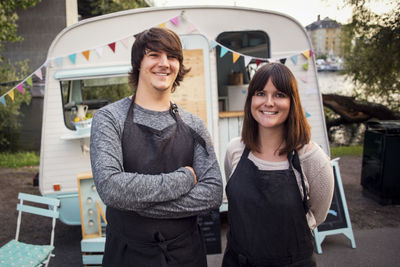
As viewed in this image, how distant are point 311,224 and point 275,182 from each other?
32cm

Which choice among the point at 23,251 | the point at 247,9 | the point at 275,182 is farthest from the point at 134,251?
the point at 247,9

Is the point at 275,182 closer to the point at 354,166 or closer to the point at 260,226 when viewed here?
the point at 260,226

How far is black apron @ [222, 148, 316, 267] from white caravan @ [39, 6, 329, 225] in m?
2.57

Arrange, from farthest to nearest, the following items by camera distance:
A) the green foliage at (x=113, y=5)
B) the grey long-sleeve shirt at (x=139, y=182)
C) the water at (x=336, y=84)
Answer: the green foliage at (x=113, y=5)
the water at (x=336, y=84)
the grey long-sleeve shirt at (x=139, y=182)

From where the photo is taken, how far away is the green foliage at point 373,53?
32.5ft

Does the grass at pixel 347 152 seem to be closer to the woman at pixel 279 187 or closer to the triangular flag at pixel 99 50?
Answer: the triangular flag at pixel 99 50

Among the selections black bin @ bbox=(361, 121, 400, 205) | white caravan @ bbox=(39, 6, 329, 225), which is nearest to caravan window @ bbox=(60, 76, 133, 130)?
white caravan @ bbox=(39, 6, 329, 225)

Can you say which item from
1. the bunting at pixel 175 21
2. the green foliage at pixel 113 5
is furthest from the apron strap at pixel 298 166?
the green foliage at pixel 113 5

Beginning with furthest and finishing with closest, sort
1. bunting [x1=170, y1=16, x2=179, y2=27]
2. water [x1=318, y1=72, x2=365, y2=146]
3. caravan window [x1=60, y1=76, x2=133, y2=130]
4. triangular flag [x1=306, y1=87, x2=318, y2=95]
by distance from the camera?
water [x1=318, y1=72, x2=365, y2=146]
triangular flag [x1=306, y1=87, x2=318, y2=95]
caravan window [x1=60, y1=76, x2=133, y2=130]
bunting [x1=170, y1=16, x2=179, y2=27]

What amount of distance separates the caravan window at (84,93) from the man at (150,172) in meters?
2.11

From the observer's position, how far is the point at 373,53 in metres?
10.5

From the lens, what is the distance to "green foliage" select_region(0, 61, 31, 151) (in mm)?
9914

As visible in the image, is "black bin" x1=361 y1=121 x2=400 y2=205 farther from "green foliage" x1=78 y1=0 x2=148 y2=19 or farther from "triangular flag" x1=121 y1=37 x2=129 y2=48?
"green foliage" x1=78 y1=0 x2=148 y2=19

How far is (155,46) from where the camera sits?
174 centimetres
